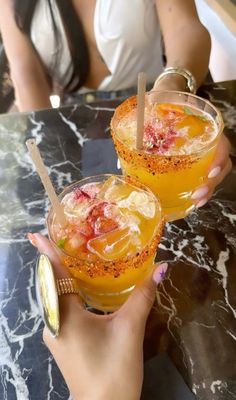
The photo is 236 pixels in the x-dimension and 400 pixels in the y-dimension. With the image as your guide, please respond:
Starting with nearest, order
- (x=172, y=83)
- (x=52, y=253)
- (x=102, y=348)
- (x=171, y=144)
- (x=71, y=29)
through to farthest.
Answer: (x=102, y=348) < (x=52, y=253) < (x=171, y=144) < (x=172, y=83) < (x=71, y=29)

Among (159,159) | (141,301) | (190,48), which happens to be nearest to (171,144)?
(159,159)

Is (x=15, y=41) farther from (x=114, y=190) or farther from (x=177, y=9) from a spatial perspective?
(x=114, y=190)

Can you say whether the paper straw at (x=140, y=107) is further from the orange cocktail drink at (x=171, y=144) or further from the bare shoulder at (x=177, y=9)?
the bare shoulder at (x=177, y=9)

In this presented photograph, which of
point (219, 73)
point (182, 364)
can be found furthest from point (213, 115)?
point (219, 73)

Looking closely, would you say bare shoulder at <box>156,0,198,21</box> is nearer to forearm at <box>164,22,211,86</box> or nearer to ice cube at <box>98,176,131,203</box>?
forearm at <box>164,22,211,86</box>

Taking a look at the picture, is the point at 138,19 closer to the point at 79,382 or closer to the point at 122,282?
the point at 122,282

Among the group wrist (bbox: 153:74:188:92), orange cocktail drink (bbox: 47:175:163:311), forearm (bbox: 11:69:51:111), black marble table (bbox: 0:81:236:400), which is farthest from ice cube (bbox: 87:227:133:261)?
forearm (bbox: 11:69:51:111)

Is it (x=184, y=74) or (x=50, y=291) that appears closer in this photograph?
(x=50, y=291)

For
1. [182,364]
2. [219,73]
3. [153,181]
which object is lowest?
[219,73]
